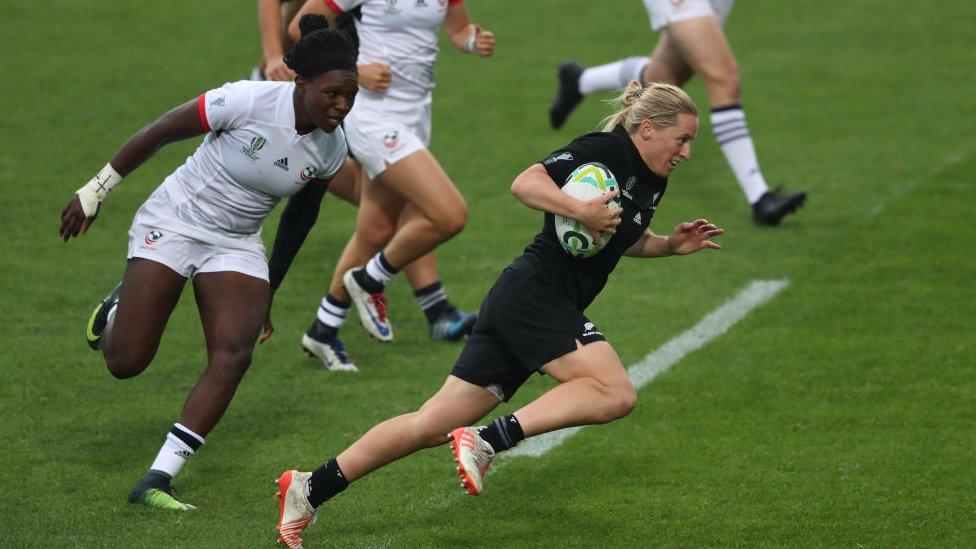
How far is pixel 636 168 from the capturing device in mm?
5680

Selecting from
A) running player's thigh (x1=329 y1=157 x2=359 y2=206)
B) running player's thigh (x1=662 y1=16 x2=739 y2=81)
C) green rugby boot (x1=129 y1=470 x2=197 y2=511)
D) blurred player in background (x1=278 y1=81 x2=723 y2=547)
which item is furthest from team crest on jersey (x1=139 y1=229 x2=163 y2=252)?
running player's thigh (x1=662 y1=16 x2=739 y2=81)

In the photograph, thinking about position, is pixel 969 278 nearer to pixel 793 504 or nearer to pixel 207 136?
pixel 793 504

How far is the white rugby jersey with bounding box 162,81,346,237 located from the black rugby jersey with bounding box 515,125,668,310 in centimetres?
117

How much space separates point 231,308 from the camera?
245 inches

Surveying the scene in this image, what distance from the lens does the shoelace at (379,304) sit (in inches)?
325

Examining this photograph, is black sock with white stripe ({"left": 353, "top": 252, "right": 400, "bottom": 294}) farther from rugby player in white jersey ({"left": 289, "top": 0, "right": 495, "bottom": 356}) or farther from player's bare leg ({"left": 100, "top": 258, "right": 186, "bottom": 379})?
player's bare leg ({"left": 100, "top": 258, "right": 186, "bottom": 379})

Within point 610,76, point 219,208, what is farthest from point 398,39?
point 610,76

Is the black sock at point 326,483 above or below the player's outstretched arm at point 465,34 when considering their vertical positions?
below

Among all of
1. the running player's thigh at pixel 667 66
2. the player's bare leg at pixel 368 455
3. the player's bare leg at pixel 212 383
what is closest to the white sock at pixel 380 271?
the player's bare leg at pixel 212 383

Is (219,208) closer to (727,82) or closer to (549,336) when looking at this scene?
(549,336)

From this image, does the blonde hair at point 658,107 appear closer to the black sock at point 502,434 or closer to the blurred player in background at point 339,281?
the black sock at point 502,434

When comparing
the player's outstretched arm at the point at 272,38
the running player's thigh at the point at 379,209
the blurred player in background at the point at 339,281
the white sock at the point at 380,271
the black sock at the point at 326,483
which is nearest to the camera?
the black sock at the point at 326,483

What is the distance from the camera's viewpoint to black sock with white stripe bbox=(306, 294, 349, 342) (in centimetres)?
808

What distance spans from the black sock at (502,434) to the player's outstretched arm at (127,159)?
6.15 feet
